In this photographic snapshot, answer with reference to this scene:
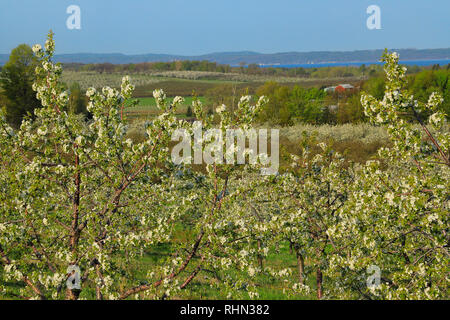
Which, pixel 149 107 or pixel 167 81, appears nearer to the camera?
pixel 149 107

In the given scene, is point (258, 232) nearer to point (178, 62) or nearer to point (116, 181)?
point (116, 181)

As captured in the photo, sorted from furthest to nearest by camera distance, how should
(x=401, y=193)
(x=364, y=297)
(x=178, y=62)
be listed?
(x=178, y=62)
(x=364, y=297)
(x=401, y=193)

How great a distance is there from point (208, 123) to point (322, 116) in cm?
6698

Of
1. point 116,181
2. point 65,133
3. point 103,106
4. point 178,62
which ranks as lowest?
point 116,181

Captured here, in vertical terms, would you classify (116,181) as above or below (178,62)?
below

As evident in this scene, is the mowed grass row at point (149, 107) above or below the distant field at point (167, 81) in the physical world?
below

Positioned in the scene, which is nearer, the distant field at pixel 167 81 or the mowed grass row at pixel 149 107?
the mowed grass row at pixel 149 107

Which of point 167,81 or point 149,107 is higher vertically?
point 167,81

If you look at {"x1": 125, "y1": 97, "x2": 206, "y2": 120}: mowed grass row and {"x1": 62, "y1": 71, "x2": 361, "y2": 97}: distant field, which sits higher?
{"x1": 62, "y1": 71, "x2": 361, "y2": 97}: distant field

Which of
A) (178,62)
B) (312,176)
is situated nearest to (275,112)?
(312,176)

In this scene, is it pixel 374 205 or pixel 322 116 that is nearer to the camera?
pixel 374 205

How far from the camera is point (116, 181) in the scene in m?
6.07

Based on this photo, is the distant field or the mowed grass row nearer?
the mowed grass row
